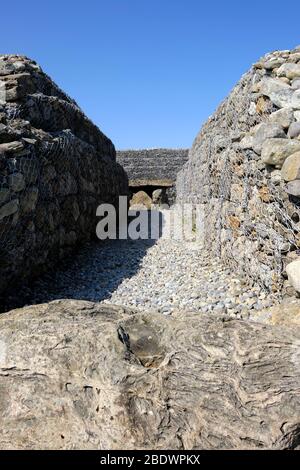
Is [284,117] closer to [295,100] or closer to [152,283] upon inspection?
[295,100]

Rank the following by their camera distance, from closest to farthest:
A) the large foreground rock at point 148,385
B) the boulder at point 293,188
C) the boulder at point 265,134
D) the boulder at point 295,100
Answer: the large foreground rock at point 148,385 < the boulder at point 293,188 < the boulder at point 265,134 < the boulder at point 295,100

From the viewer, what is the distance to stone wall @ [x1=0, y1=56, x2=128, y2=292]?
5703 mm

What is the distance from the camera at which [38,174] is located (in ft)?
21.3

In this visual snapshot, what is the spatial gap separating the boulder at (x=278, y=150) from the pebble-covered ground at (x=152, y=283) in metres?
1.71

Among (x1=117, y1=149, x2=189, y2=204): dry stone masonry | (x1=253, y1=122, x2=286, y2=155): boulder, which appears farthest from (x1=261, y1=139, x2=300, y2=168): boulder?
(x1=117, y1=149, x2=189, y2=204): dry stone masonry

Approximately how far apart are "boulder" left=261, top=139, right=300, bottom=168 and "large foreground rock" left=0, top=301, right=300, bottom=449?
2529mm

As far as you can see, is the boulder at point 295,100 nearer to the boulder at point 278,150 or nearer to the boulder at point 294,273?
the boulder at point 278,150

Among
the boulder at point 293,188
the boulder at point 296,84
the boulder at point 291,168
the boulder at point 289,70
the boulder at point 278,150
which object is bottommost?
the boulder at point 293,188

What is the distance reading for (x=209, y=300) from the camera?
531 cm

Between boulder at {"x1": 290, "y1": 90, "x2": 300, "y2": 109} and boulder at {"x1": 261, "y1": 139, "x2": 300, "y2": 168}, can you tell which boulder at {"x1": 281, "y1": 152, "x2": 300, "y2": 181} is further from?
boulder at {"x1": 290, "y1": 90, "x2": 300, "y2": 109}

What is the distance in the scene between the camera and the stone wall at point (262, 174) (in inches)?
167

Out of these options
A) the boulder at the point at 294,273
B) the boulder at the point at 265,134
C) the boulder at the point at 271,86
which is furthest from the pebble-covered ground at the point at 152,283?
the boulder at the point at 271,86

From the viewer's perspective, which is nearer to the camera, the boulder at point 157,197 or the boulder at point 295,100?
the boulder at point 295,100

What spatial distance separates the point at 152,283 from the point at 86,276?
1391 millimetres
